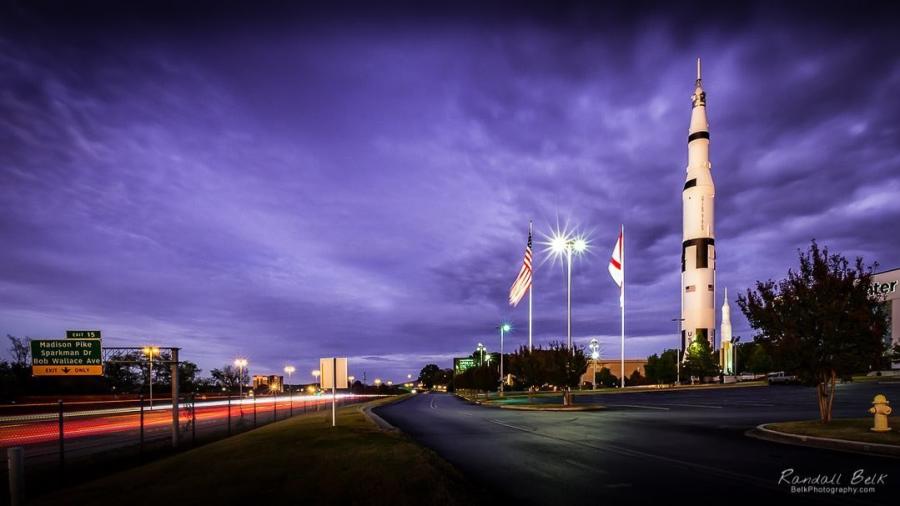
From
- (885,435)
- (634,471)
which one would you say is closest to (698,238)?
(885,435)

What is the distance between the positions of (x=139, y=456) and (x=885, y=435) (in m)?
20.8

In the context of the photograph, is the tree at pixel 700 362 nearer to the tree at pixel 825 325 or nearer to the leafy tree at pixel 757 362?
the leafy tree at pixel 757 362

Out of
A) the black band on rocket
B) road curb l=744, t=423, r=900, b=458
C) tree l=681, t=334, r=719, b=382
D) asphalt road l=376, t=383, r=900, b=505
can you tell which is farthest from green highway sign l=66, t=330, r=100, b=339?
the black band on rocket

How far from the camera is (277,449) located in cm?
1537

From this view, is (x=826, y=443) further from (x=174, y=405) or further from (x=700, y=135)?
(x=700, y=135)

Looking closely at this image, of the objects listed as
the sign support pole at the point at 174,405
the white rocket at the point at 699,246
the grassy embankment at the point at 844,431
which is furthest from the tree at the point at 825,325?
the white rocket at the point at 699,246

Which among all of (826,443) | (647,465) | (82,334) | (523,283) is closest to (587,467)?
(647,465)

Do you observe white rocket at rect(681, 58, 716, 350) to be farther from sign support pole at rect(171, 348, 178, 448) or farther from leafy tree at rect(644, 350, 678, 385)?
sign support pole at rect(171, 348, 178, 448)

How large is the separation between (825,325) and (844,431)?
3.71 m

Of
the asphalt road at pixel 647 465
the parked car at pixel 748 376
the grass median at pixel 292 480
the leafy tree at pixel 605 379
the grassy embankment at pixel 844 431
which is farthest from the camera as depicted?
the leafy tree at pixel 605 379

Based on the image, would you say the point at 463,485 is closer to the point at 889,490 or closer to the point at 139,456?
the point at 889,490

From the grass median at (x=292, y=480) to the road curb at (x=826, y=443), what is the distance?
33.2 feet

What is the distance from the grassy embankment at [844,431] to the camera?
14458mm

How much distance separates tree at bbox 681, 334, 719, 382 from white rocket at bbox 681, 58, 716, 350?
601 cm
